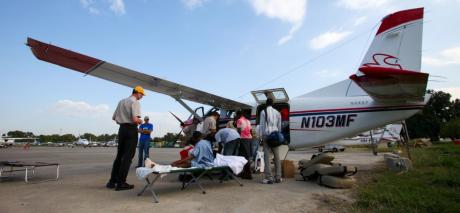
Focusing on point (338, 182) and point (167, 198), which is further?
point (338, 182)

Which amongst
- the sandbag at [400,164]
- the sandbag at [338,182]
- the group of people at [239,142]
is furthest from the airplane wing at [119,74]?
the sandbag at [338,182]

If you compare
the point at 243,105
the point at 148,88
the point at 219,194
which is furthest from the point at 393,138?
A: the point at 219,194

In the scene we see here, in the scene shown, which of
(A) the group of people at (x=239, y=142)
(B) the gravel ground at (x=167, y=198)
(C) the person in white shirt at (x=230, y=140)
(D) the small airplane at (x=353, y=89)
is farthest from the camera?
(C) the person in white shirt at (x=230, y=140)

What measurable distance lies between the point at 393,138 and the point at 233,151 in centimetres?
3329

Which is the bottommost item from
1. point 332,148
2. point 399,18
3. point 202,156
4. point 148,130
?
point 332,148

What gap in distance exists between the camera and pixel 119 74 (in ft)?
31.2

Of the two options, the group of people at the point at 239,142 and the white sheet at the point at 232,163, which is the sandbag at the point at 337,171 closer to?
the group of people at the point at 239,142

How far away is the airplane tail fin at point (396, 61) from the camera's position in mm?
6428

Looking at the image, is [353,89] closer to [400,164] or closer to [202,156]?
[400,164]

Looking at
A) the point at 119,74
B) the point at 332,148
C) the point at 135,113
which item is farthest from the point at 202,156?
the point at 332,148

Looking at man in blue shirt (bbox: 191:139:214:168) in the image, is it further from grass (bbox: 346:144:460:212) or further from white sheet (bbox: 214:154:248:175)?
grass (bbox: 346:144:460:212)

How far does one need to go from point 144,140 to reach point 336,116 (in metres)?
6.35

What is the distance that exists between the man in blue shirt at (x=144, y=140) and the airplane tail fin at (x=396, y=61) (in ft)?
22.3

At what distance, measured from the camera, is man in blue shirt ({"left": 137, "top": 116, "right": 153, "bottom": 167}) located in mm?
9859
